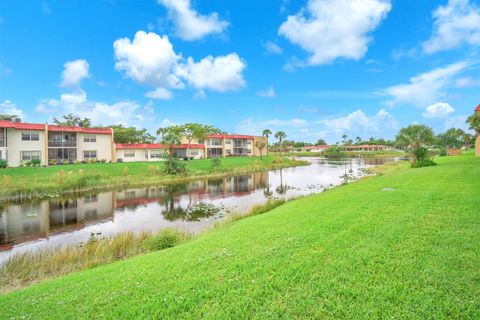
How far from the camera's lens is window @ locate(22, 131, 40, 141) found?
38938mm

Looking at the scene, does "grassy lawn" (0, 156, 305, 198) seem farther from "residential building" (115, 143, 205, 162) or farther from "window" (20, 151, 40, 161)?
"residential building" (115, 143, 205, 162)

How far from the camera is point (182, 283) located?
17.3 feet

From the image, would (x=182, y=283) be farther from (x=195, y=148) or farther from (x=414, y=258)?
(x=195, y=148)

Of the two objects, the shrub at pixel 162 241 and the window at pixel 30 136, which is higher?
the window at pixel 30 136

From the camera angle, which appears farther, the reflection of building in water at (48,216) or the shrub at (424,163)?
the shrub at (424,163)

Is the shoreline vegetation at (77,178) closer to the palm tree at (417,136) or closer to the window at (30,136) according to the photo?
the window at (30,136)

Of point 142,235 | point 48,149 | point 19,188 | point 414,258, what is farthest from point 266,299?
point 48,149

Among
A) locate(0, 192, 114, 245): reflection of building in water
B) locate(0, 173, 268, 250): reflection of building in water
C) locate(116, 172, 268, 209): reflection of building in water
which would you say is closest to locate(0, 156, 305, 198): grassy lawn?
locate(0, 173, 268, 250): reflection of building in water

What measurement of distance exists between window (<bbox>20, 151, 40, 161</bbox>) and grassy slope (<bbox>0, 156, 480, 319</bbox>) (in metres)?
42.4

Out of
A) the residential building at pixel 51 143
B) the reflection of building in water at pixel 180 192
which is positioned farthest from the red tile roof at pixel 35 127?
the reflection of building in water at pixel 180 192

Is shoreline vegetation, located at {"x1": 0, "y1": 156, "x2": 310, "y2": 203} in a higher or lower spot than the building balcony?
lower

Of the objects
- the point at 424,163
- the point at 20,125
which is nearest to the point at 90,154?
the point at 20,125

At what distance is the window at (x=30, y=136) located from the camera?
128ft

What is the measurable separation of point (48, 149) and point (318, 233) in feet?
158
